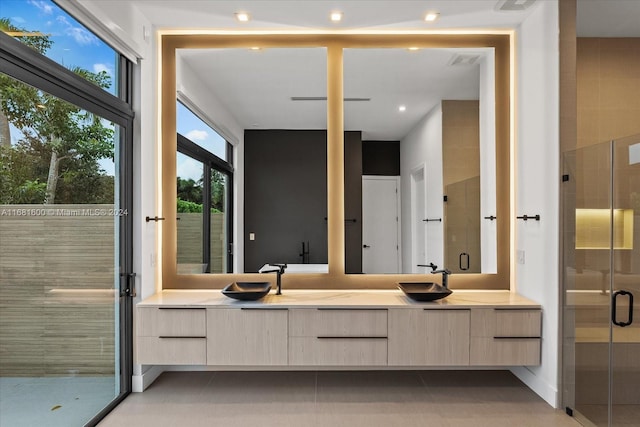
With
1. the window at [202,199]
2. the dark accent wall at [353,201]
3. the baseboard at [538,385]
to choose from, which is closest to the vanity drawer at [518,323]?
the baseboard at [538,385]

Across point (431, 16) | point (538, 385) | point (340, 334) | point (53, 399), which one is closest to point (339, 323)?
point (340, 334)

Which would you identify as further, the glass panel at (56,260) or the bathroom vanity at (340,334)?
the bathroom vanity at (340,334)

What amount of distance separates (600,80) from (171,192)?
13.2 feet

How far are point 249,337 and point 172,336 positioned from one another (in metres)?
0.56

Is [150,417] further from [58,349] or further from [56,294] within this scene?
[56,294]

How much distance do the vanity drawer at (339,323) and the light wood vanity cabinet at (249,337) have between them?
109 mm

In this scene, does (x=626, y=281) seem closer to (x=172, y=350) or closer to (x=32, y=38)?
(x=172, y=350)

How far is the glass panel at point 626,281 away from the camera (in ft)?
7.57

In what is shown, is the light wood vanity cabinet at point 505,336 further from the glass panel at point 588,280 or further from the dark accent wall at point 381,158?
the dark accent wall at point 381,158

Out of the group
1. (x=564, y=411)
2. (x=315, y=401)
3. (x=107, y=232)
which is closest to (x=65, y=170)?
(x=107, y=232)

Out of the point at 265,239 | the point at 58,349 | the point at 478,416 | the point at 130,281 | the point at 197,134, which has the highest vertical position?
the point at 197,134

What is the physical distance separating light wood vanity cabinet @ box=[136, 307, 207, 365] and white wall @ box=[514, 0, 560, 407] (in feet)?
8.18

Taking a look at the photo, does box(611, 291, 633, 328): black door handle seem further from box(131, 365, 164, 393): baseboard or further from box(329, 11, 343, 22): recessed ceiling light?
box(131, 365, 164, 393): baseboard

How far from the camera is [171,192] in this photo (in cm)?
370
